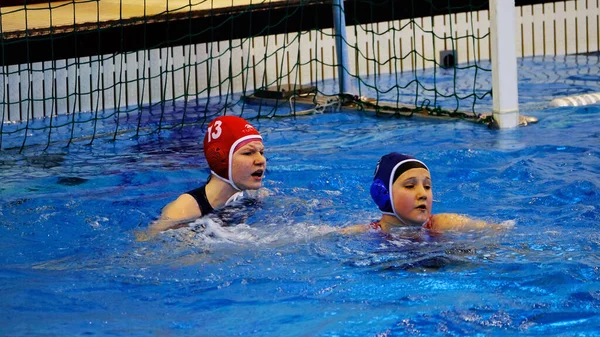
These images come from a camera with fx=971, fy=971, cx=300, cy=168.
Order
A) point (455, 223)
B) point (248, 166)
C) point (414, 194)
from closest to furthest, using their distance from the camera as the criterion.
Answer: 1. point (414, 194)
2. point (455, 223)
3. point (248, 166)

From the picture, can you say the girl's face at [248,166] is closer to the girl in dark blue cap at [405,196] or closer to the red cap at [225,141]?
the red cap at [225,141]

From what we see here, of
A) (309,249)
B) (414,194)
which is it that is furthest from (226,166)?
(414,194)

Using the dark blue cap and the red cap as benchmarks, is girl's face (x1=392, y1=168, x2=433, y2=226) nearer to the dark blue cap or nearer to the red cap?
the dark blue cap

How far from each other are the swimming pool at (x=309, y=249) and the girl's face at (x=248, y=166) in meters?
0.22

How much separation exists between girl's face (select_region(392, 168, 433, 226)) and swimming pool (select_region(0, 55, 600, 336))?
14 cm

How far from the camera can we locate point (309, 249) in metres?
4.18

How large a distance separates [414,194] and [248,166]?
93cm

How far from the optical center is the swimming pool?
337cm

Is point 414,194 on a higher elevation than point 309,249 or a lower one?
higher

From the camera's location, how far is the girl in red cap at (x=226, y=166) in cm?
464

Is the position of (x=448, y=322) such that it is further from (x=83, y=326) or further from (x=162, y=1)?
(x=162, y=1)

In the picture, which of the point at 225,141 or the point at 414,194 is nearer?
the point at 414,194

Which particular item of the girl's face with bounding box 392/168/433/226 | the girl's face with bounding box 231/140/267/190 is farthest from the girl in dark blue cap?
the girl's face with bounding box 231/140/267/190

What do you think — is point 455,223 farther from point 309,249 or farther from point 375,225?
point 309,249
